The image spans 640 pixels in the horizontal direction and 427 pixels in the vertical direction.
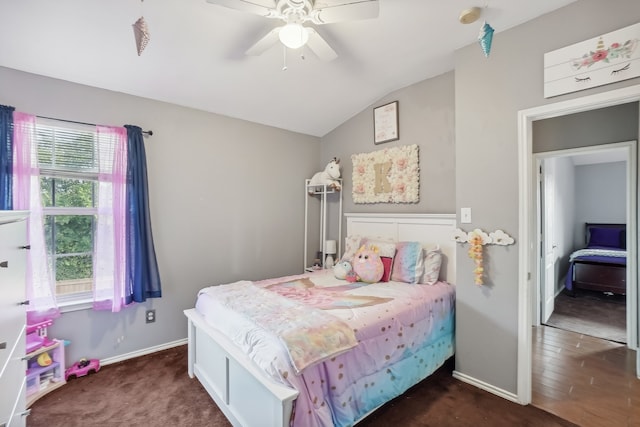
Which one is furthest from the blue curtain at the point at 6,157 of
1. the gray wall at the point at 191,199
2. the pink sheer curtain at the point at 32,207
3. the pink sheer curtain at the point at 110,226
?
the pink sheer curtain at the point at 110,226

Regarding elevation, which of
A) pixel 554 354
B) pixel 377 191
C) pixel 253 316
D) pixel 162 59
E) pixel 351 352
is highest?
pixel 162 59

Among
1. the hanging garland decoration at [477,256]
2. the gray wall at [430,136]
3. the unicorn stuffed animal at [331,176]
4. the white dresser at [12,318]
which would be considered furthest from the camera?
the unicorn stuffed animal at [331,176]

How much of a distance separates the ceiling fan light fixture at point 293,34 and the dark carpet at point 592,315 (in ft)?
13.6

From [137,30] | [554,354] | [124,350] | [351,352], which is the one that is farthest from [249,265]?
[554,354]

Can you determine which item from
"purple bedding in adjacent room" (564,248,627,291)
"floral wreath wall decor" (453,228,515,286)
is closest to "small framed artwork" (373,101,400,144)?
"floral wreath wall decor" (453,228,515,286)

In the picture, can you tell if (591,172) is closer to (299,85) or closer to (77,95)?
(299,85)

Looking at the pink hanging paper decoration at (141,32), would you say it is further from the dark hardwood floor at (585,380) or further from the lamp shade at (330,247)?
the dark hardwood floor at (585,380)

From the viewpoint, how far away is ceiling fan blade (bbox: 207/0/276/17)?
1.57m

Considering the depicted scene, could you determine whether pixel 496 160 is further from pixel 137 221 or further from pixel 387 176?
pixel 137 221

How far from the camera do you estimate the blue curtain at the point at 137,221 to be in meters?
2.64

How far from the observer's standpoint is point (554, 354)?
2.82 metres

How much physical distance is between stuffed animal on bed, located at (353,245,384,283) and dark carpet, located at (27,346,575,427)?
928mm

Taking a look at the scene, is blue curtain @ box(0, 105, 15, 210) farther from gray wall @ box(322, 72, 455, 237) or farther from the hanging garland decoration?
the hanging garland decoration

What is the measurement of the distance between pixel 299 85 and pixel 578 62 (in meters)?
2.20
